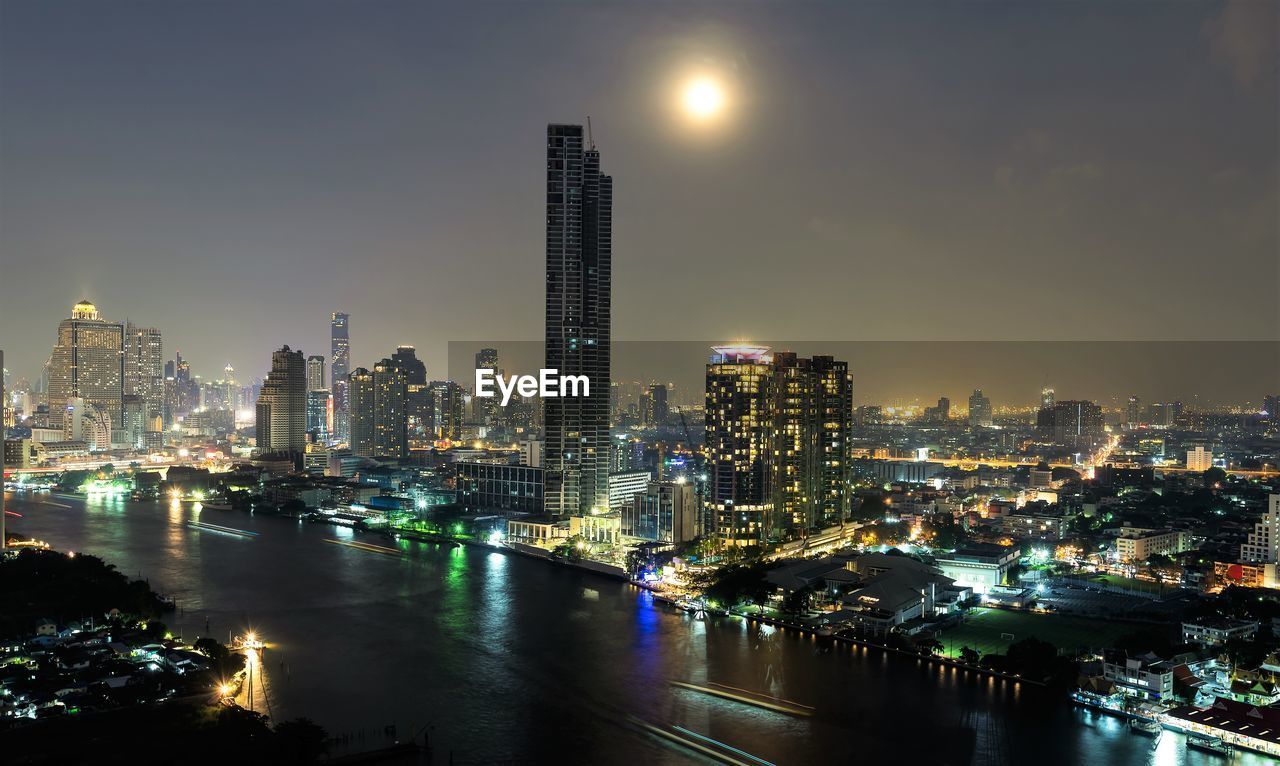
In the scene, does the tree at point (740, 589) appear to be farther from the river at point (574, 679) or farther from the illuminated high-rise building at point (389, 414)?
the illuminated high-rise building at point (389, 414)

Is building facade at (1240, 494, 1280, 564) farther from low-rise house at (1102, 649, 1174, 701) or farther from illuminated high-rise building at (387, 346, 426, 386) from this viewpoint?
illuminated high-rise building at (387, 346, 426, 386)

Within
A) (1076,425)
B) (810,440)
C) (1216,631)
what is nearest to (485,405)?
(810,440)

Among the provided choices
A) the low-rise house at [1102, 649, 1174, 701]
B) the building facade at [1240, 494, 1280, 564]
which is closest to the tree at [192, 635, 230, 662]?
the low-rise house at [1102, 649, 1174, 701]

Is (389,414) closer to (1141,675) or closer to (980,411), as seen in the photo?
(980,411)

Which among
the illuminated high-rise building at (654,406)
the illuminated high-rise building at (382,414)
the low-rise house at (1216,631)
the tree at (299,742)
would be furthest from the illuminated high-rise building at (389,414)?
the low-rise house at (1216,631)

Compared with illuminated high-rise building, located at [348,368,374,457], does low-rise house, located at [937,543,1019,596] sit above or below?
below

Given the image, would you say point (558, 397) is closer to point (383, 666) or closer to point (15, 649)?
point (383, 666)

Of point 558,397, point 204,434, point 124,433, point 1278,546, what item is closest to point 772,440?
point 558,397
